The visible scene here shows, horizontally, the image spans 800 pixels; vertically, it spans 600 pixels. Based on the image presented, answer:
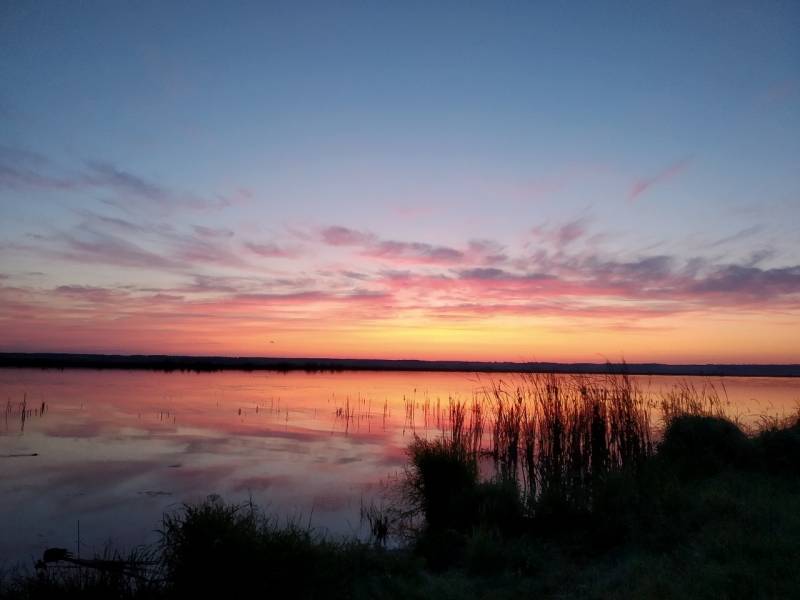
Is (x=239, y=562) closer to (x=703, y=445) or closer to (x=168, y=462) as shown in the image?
(x=703, y=445)

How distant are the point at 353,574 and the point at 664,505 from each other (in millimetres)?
4748

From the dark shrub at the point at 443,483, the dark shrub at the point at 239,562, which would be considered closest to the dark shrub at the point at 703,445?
the dark shrub at the point at 443,483

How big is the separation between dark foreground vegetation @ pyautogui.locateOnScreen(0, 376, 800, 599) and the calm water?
60.6 inches

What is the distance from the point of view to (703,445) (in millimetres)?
12539

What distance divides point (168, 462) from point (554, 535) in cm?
1108

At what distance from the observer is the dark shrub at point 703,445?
11922mm

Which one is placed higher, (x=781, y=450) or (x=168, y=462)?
(x=781, y=450)

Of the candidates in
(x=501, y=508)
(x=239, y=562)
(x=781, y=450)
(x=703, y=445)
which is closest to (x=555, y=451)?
(x=703, y=445)

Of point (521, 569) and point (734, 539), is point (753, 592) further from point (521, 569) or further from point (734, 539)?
point (521, 569)

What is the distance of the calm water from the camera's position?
1079cm

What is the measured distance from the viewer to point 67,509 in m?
11.3

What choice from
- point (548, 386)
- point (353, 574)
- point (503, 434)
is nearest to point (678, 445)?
point (548, 386)

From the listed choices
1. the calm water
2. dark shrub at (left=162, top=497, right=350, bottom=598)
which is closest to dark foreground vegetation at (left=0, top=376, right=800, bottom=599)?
dark shrub at (left=162, top=497, right=350, bottom=598)

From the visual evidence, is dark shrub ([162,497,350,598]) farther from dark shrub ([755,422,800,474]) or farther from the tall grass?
dark shrub ([755,422,800,474])
